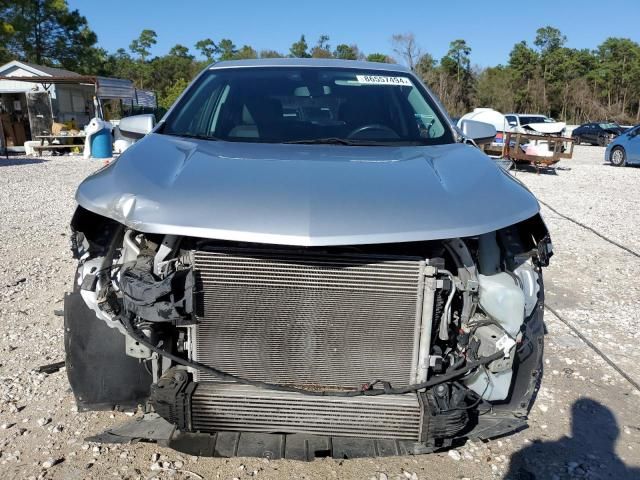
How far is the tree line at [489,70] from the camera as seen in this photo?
123ft

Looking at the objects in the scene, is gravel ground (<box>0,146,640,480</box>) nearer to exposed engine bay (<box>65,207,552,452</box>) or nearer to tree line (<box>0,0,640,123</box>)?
exposed engine bay (<box>65,207,552,452</box>)

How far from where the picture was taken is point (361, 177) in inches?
89.3

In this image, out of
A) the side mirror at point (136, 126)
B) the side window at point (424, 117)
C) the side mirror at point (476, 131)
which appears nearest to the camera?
the side window at point (424, 117)

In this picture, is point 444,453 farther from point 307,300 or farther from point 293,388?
point 307,300

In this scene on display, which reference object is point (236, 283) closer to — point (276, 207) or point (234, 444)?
point (276, 207)

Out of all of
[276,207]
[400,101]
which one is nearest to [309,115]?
[400,101]

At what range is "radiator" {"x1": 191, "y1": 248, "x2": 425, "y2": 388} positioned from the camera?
2.12 metres

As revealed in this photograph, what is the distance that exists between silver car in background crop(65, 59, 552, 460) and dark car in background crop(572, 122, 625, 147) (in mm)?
29656

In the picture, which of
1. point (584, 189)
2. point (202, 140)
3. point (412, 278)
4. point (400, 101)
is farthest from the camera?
point (584, 189)

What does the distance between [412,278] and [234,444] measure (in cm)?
99

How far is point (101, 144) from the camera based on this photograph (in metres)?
17.6

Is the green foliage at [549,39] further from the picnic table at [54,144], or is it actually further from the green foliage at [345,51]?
the picnic table at [54,144]

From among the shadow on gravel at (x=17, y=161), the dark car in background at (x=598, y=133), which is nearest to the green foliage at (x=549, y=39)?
the dark car in background at (x=598, y=133)

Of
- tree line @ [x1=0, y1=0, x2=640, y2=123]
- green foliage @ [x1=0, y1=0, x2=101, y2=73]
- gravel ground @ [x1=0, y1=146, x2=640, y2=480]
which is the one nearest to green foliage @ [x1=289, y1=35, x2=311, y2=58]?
tree line @ [x1=0, y1=0, x2=640, y2=123]
